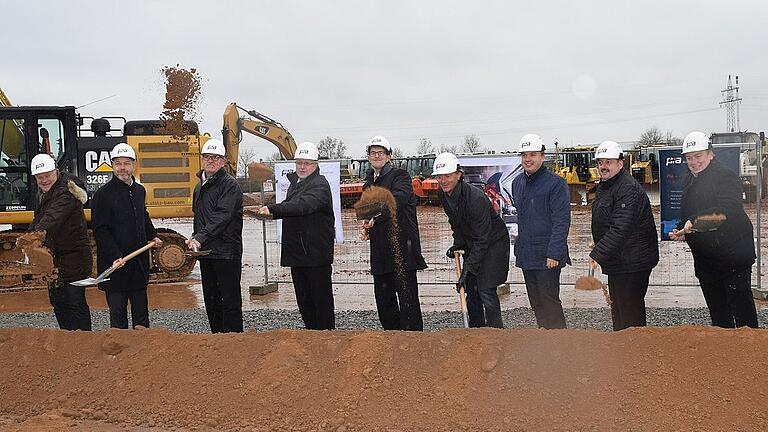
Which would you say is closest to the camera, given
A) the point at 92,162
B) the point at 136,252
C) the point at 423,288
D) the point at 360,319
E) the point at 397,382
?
the point at 397,382

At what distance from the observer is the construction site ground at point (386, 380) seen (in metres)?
4.49

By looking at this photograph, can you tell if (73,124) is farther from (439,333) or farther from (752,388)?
(752,388)

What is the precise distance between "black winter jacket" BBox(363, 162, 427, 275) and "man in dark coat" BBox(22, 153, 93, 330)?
8.01 ft

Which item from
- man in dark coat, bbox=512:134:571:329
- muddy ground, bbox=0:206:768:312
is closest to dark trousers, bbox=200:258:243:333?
man in dark coat, bbox=512:134:571:329

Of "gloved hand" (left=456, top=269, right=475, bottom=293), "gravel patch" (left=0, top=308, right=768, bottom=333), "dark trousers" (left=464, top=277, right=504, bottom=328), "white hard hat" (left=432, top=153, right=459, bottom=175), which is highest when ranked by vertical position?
"white hard hat" (left=432, top=153, right=459, bottom=175)

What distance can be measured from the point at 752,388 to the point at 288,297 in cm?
713

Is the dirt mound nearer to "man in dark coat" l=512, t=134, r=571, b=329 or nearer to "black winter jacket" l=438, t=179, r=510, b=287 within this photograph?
"man in dark coat" l=512, t=134, r=571, b=329

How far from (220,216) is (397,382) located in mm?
2337

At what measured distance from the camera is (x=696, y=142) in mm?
5824

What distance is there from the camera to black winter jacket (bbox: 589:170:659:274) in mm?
5688

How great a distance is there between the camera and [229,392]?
5.05 metres

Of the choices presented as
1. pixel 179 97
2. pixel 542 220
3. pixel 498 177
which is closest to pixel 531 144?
pixel 542 220

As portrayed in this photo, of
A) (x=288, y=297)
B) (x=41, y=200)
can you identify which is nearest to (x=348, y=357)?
(x=41, y=200)

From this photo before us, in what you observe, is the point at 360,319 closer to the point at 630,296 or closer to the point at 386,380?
the point at 630,296
